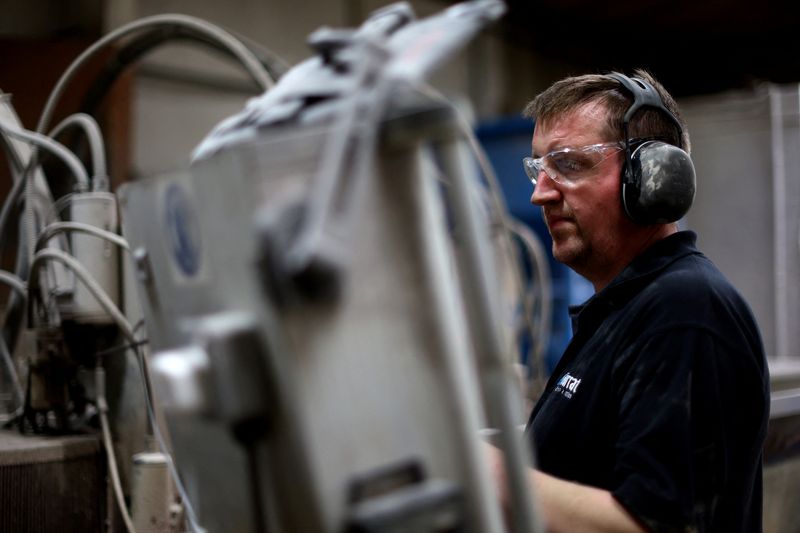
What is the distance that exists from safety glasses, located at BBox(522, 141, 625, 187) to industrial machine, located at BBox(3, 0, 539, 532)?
1.48ft

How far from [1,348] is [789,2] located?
550 centimetres

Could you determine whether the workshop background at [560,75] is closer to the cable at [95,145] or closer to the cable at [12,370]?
the cable at [95,145]

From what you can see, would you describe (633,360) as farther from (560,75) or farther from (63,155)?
(560,75)

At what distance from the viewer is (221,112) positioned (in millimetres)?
3938

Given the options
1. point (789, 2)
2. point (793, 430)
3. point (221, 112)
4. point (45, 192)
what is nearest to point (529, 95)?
point (789, 2)

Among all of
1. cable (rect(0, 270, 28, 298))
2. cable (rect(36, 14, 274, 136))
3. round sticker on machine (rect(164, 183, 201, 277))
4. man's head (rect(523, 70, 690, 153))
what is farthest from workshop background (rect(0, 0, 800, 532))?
cable (rect(0, 270, 28, 298))

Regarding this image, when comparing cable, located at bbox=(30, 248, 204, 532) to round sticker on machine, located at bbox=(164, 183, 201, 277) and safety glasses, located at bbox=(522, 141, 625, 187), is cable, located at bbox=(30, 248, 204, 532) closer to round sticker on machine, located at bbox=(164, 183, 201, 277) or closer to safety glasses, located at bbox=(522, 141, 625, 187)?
round sticker on machine, located at bbox=(164, 183, 201, 277)

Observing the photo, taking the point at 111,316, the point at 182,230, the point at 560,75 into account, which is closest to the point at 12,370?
the point at 111,316

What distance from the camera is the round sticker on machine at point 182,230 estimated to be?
575mm

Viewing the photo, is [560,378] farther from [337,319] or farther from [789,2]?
[789,2]

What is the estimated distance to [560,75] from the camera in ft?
20.5

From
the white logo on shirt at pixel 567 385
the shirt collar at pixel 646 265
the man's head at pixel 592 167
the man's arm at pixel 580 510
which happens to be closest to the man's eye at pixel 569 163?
the man's head at pixel 592 167

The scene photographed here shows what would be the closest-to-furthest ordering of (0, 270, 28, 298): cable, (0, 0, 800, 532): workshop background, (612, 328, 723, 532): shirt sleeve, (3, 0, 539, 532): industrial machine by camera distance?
(3, 0, 539, 532): industrial machine
(612, 328, 723, 532): shirt sleeve
(0, 270, 28, 298): cable
(0, 0, 800, 532): workshop background

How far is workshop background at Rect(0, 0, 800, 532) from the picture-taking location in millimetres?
2547
